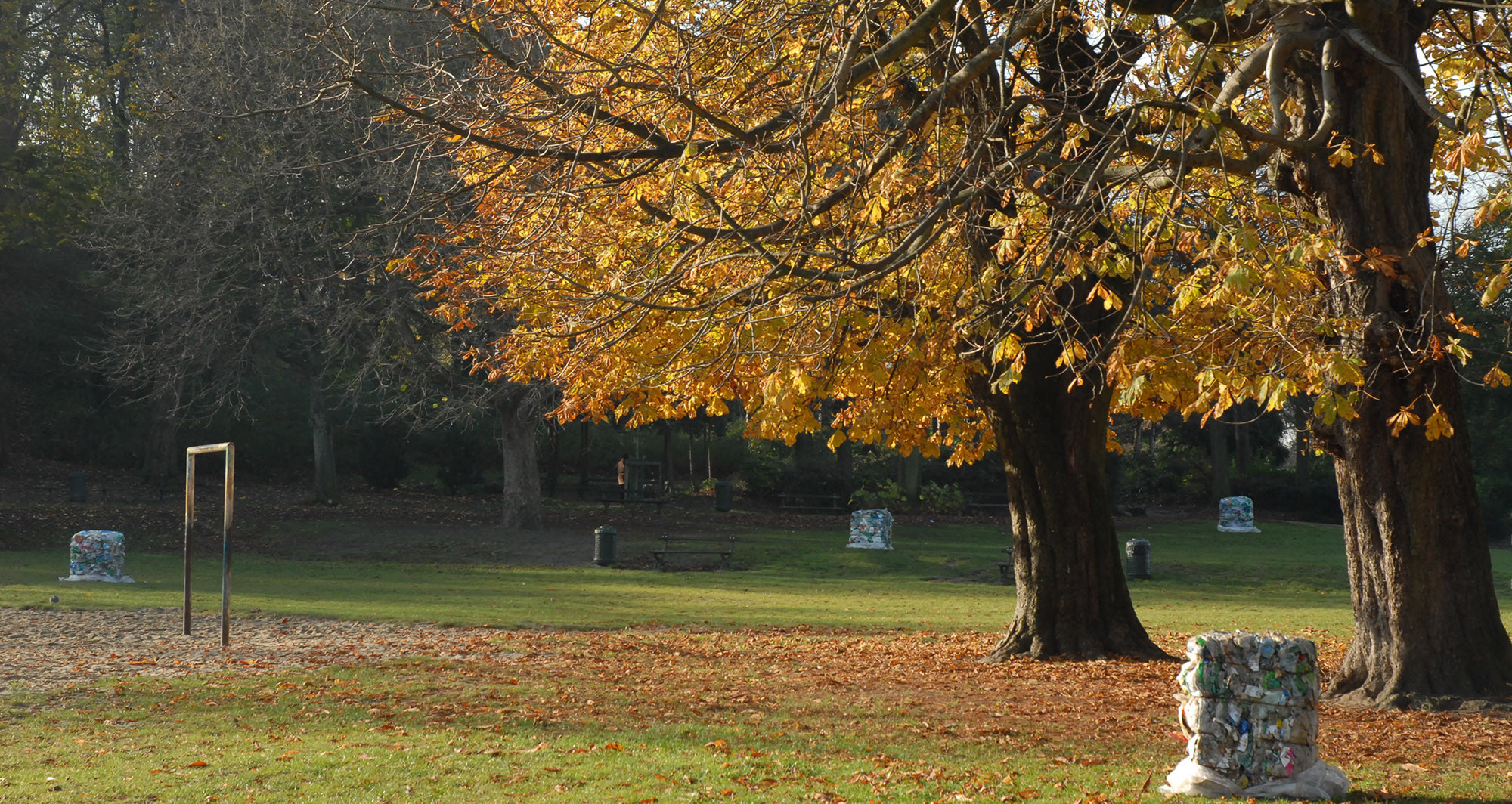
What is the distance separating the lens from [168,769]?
700 centimetres

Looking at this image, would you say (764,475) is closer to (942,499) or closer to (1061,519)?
(942,499)

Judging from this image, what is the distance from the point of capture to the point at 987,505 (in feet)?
116

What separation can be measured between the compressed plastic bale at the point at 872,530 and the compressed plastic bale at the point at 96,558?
15.0m

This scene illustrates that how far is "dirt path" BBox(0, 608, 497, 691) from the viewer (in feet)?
36.8

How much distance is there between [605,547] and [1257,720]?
2008 cm

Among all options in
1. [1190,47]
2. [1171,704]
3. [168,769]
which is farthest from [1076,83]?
[168,769]

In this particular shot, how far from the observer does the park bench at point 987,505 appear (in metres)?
35.6

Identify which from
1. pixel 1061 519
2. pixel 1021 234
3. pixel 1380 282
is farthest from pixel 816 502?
pixel 1380 282

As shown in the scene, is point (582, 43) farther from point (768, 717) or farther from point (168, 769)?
point (168, 769)

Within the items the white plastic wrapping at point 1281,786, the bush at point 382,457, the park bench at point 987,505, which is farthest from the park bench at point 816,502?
the white plastic wrapping at point 1281,786

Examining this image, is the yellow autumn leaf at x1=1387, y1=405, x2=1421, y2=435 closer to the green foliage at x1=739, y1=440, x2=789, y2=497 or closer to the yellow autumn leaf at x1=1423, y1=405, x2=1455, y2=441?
the yellow autumn leaf at x1=1423, y1=405, x2=1455, y2=441

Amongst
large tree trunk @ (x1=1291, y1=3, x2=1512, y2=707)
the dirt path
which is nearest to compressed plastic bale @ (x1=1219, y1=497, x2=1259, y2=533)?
the dirt path

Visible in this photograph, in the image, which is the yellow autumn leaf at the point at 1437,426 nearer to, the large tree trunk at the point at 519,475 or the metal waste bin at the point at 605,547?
the metal waste bin at the point at 605,547

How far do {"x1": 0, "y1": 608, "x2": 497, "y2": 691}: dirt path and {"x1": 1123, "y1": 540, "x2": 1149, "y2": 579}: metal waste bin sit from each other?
1459 cm
